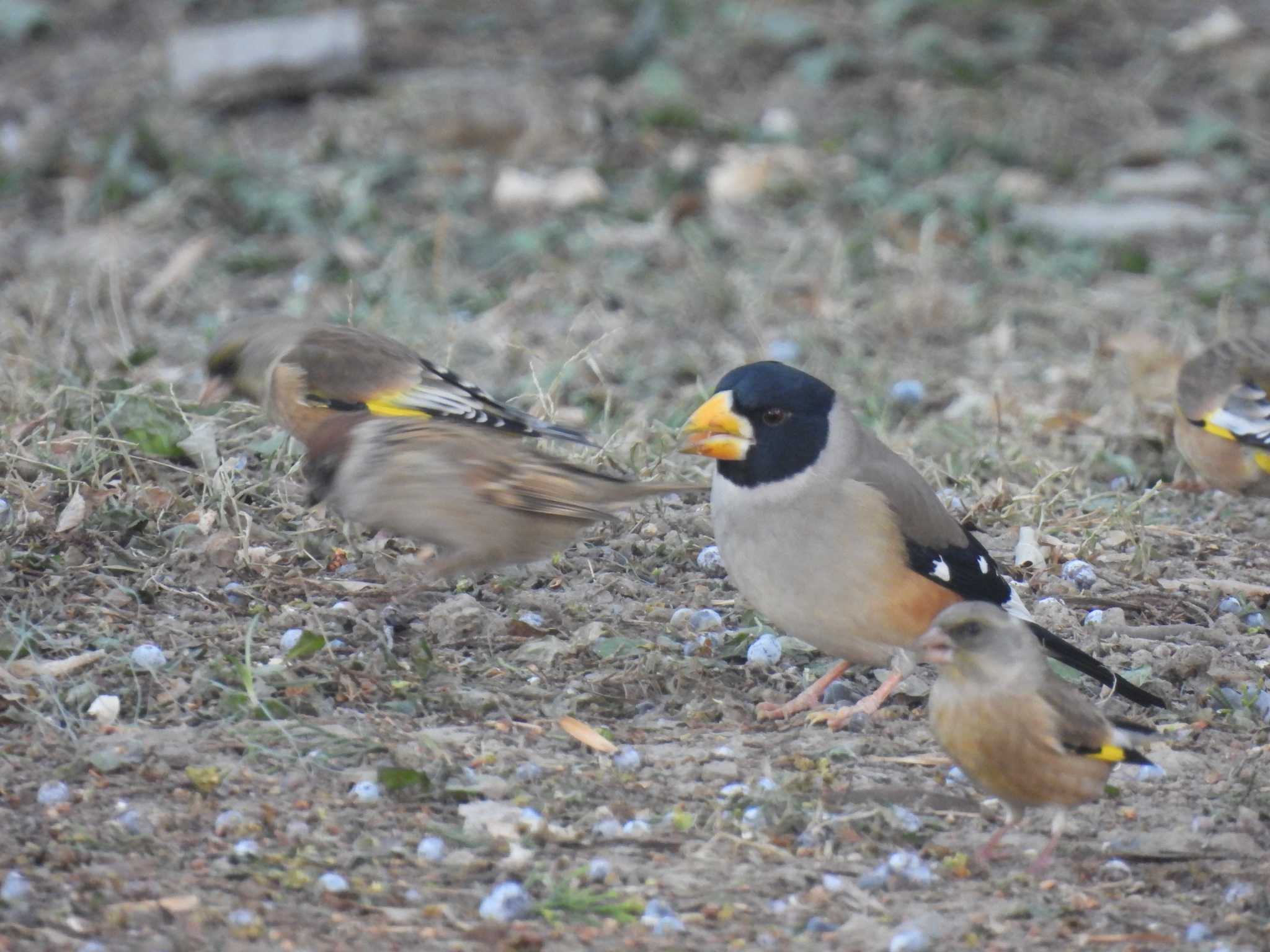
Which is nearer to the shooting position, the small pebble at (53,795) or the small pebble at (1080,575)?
the small pebble at (53,795)

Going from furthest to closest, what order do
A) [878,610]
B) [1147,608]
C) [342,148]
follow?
[342,148]
[1147,608]
[878,610]

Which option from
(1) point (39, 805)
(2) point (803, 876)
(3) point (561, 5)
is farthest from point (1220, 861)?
(3) point (561, 5)

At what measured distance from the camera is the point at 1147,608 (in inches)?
207

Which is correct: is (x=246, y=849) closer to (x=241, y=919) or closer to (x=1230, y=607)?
(x=241, y=919)

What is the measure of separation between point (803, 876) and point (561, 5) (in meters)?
9.03

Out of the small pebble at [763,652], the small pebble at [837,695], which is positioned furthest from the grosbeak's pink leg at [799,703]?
the small pebble at [763,652]

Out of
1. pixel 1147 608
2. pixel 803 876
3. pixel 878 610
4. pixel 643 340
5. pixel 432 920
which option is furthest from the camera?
pixel 643 340

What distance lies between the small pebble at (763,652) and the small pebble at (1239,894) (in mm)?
1492

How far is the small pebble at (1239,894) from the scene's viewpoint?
12.3 ft

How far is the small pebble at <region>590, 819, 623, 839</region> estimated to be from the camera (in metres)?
3.90

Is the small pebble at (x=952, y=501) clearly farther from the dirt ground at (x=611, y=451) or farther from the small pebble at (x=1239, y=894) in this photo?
the small pebble at (x=1239, y=894)

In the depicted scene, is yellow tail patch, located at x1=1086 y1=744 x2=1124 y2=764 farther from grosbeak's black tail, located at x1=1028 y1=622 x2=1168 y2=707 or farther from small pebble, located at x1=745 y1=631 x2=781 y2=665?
small pebble, located at x1=745 y1=631 x2=781 y2=665

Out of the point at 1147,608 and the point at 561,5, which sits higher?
the point at 561,5

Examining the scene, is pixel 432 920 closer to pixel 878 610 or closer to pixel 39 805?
pixel 39 805
